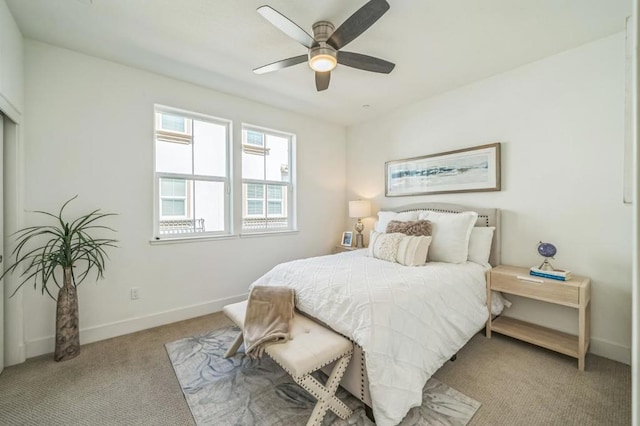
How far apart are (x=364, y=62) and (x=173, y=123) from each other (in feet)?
7.25

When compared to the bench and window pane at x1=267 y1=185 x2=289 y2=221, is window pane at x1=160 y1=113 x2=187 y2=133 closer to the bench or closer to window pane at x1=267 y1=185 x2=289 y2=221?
window pane at x1=267 y1=185 x2=289 y2=221

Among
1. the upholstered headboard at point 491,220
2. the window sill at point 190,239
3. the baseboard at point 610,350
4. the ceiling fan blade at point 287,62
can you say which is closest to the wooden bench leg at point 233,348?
the window sill at point 190,239

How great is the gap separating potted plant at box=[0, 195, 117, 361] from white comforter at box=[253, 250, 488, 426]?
155 cm

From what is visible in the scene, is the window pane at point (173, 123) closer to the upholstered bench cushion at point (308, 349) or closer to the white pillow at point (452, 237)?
the upholstered bench cushion at point (308, 349)

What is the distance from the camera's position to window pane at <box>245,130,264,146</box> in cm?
356

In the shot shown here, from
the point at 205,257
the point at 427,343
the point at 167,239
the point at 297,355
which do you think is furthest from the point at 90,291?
the point at 427,343

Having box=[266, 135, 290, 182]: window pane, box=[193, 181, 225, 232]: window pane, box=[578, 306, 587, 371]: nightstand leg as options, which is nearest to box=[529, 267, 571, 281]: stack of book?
box=[578, 306, 587, 371]: nightstand leg

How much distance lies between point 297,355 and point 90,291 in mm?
2255

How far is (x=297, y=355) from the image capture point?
1489mm

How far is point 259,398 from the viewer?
69.1 inches

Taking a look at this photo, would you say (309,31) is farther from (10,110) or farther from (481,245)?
(481,245)

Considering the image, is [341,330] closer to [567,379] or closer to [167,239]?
[567,379]

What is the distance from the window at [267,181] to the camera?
140 inches

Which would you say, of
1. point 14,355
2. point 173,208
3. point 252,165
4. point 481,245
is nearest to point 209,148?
point 252,165
